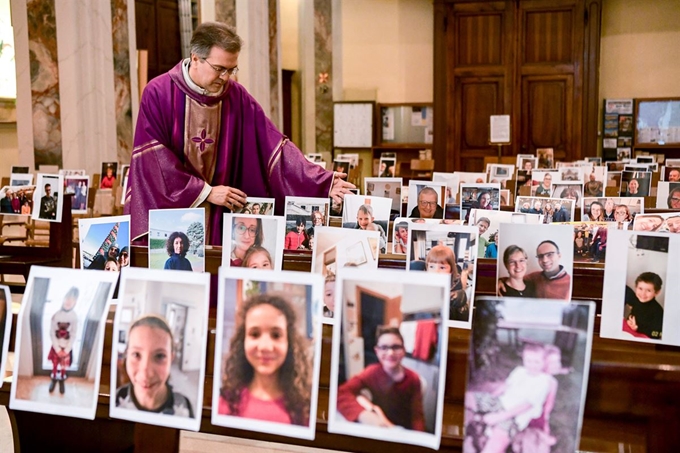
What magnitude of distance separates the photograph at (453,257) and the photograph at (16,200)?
5.34 m

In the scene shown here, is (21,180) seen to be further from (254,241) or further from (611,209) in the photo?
(254,241)

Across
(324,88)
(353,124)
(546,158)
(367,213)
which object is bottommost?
(367,213)

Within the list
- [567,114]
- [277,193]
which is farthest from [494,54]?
[277,193]

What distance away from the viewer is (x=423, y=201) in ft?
18.0

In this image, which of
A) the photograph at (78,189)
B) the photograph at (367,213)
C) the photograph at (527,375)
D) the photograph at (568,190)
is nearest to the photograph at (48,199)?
the photograph at (78,189)

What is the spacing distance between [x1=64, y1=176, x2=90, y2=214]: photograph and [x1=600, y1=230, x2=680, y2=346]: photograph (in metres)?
6.92

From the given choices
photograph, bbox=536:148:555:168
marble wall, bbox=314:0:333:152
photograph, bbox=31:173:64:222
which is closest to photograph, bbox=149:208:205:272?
photograph, bbox=31:173:64:222

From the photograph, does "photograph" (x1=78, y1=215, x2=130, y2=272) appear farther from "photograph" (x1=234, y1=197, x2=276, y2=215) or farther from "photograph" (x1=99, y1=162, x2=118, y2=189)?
"photograph" (x1=99, y1=162, x2=118, y2=189)

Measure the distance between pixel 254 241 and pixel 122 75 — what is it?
10.5 meters

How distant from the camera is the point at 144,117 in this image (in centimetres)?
465

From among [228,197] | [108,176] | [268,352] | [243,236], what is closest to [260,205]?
[228,197]

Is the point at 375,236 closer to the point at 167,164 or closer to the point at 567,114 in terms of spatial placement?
the point at 167,164

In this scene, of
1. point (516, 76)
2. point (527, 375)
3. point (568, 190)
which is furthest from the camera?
point (516, 76)

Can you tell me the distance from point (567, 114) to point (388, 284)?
1743cm
